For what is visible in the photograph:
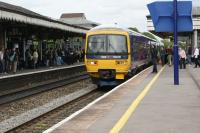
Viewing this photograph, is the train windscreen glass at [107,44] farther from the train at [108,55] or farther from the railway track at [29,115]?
the railway track at [29,115]

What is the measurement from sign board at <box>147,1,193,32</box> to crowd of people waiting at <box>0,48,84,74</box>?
43.1 ft

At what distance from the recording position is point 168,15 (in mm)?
19359

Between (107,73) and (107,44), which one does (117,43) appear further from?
(107,73)

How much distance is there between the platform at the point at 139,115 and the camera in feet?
33.0

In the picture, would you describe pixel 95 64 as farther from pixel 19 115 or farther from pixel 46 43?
pixel 46 43

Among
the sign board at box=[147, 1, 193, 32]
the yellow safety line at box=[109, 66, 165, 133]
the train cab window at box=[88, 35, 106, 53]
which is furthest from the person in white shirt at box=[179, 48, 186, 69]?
the yellow safety line at box=[109, 66, 165, 133]

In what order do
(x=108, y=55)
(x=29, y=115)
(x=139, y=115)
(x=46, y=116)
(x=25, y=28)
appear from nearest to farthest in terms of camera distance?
(x=139, y=115), (x=46, y=116), (x=29, y=115), (x=108, y=55), (x=25, y=28)

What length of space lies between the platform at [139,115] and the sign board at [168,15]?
114 inches

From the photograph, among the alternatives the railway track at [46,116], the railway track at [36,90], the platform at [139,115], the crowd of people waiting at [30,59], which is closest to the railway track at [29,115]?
the railway track at [46,116]

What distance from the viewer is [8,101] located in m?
19.4

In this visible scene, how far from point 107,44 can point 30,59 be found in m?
14.3

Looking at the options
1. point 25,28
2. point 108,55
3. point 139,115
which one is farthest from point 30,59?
point 139,115

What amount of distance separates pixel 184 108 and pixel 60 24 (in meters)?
25.4

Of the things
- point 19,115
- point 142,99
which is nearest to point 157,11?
point 142,99
